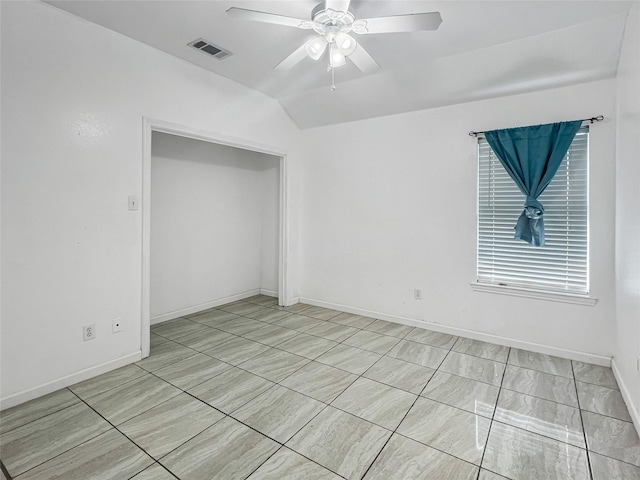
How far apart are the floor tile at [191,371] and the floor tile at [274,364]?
0.23m

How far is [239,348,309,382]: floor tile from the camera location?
105 inches

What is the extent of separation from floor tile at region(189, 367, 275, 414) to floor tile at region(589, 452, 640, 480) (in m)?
2.01

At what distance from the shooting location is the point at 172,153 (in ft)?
13.3

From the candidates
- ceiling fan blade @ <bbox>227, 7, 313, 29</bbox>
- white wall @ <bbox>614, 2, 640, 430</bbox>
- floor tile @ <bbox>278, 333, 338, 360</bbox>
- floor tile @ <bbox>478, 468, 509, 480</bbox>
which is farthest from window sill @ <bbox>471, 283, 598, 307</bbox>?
ceiling fan blade @ <bbox>227, 7, 313, 29</bbox>

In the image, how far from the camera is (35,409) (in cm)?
217

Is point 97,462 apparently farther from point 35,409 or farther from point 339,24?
point 339,24

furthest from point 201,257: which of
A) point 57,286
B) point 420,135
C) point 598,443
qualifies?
point 598,443

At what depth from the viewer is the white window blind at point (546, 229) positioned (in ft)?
9.52

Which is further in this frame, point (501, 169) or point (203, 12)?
point (501, 169)

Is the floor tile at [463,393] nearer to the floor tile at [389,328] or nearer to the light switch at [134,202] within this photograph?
the floor tile at [389,328]

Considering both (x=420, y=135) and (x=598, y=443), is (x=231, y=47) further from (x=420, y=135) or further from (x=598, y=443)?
(x=598, y=443)

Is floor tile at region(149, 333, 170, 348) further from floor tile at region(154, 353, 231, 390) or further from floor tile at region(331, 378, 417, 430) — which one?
floor tile at region(331, 378, 417, 430)

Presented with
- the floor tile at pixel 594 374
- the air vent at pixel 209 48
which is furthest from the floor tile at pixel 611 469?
the air vent at pixel 209 48

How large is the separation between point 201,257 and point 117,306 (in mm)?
1734
